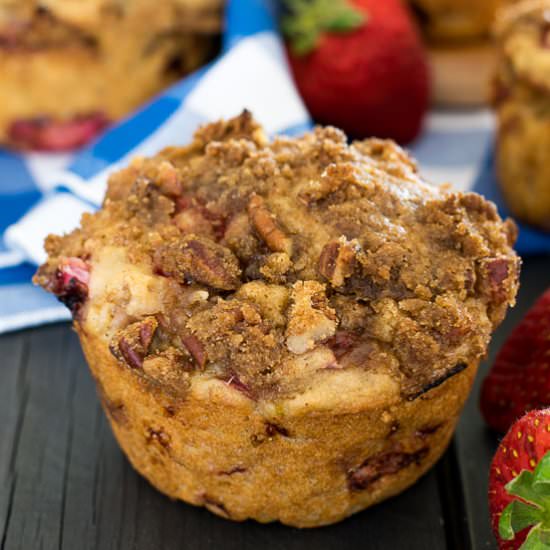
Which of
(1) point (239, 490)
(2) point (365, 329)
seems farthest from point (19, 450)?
(2) point (365, 329)

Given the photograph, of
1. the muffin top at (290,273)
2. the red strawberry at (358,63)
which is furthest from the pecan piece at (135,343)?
the red strawberry at (358,63)

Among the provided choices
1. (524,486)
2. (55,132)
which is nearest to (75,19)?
(55,132)

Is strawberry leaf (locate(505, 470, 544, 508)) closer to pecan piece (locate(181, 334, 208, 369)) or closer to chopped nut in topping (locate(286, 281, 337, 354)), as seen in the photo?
chopped nut in topping (locate(286, 281, 337, 354))

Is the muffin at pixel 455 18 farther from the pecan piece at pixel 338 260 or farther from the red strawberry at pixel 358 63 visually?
the pecan piece at pixel 338 260

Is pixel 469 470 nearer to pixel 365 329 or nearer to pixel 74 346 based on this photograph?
pixel 365 329

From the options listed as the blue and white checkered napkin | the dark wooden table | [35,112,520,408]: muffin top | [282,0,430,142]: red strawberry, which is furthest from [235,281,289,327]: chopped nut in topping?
[282,0,430,142]: red strawberry

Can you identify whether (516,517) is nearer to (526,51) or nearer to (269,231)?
(269,231)
